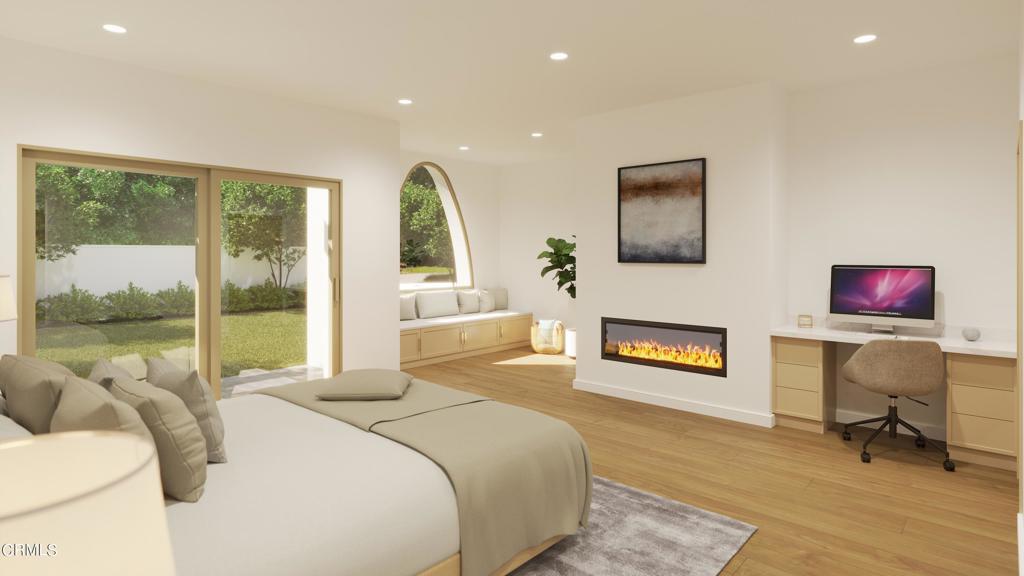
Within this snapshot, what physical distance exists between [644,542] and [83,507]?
2627 millimetres

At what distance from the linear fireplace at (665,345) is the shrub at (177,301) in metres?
3.54

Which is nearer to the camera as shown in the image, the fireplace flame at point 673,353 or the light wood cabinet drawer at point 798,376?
the light wood cabinet drawer at point 798,376

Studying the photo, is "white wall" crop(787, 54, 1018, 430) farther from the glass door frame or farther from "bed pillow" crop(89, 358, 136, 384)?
"bed pillow" crop(89, 358, 136, 384)

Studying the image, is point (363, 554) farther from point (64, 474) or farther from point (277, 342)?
point (277, 342)

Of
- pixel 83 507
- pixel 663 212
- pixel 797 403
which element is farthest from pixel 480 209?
pixel 83 507

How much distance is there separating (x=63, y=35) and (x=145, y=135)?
2.50 feet

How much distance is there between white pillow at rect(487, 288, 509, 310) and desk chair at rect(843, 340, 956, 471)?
5402mm

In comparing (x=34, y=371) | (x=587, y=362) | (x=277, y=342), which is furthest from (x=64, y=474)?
(x=587, y=362)

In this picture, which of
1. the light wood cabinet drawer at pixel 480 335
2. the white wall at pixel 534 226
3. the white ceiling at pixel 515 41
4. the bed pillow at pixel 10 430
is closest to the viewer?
the bed pillow at pixel 10 430

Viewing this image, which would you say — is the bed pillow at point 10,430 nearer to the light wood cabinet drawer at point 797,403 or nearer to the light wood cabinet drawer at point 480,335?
the light wood cabinet drawer at point 797,403

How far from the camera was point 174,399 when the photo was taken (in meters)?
1.93

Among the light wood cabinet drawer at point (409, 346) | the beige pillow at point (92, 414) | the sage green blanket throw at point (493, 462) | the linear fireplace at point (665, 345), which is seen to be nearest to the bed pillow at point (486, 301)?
the light wood cabinet drawer at point (409, 346)

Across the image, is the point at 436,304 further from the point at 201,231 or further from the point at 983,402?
the point at 983,402

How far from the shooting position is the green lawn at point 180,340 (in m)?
4.01
